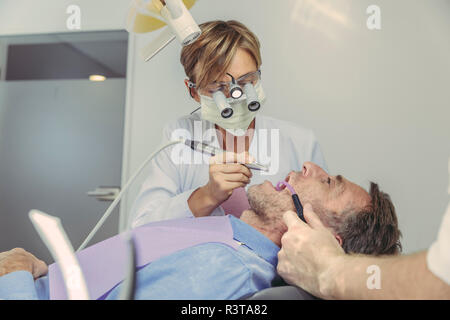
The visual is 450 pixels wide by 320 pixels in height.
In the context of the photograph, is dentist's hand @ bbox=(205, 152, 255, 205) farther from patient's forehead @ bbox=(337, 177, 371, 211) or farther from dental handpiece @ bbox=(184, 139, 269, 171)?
patient's forehead @ bbox=(337, 177, 371, 211)

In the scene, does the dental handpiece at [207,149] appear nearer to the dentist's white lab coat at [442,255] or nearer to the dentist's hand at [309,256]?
the dentist's hand at [309,256]

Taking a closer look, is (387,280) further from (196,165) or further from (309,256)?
(196,165)

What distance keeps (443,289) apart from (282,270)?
36cm

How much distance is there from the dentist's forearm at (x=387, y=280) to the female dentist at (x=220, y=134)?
14.7 inches

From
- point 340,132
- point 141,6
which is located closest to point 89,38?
point 141,6

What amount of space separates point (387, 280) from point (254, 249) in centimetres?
34

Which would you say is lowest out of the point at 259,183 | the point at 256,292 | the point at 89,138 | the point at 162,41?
the point at 256,292

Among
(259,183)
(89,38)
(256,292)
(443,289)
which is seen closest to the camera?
(443,289)

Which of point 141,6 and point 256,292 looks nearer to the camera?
point 256,292

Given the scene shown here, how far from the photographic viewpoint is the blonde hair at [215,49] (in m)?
1.20

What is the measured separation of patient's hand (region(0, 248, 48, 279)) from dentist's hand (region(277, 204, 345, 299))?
1.99 ft

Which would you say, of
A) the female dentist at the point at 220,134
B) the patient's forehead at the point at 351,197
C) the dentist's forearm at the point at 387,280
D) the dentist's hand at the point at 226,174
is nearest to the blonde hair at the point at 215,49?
the female dentist at the point at 220,134
